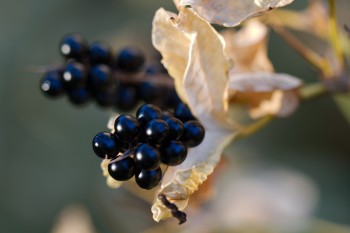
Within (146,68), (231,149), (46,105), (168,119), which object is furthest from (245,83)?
(46,105)

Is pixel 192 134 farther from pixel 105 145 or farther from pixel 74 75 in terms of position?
pixel 74 75

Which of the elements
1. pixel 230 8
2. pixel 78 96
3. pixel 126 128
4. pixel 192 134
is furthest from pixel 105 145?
pixel 78 96

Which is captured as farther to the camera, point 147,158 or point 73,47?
point 73,47

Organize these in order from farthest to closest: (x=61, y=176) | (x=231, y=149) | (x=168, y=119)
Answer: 1. (x=61, y=176)
2. (x=231, y=149)
3. (x=168, y=119)

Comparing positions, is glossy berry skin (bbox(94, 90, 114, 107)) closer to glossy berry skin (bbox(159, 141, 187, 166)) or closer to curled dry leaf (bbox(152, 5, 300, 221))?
curled dry leaf (bbox(152, 5, 300, 221))

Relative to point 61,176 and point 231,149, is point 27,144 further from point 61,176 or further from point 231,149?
point 231,149

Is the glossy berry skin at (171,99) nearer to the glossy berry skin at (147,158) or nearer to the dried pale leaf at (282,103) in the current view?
the dried pale leaf at (282,103)

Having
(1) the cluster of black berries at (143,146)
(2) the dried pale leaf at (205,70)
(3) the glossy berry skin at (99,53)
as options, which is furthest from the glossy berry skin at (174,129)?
(3) the glossy berry skin at (99,53)
